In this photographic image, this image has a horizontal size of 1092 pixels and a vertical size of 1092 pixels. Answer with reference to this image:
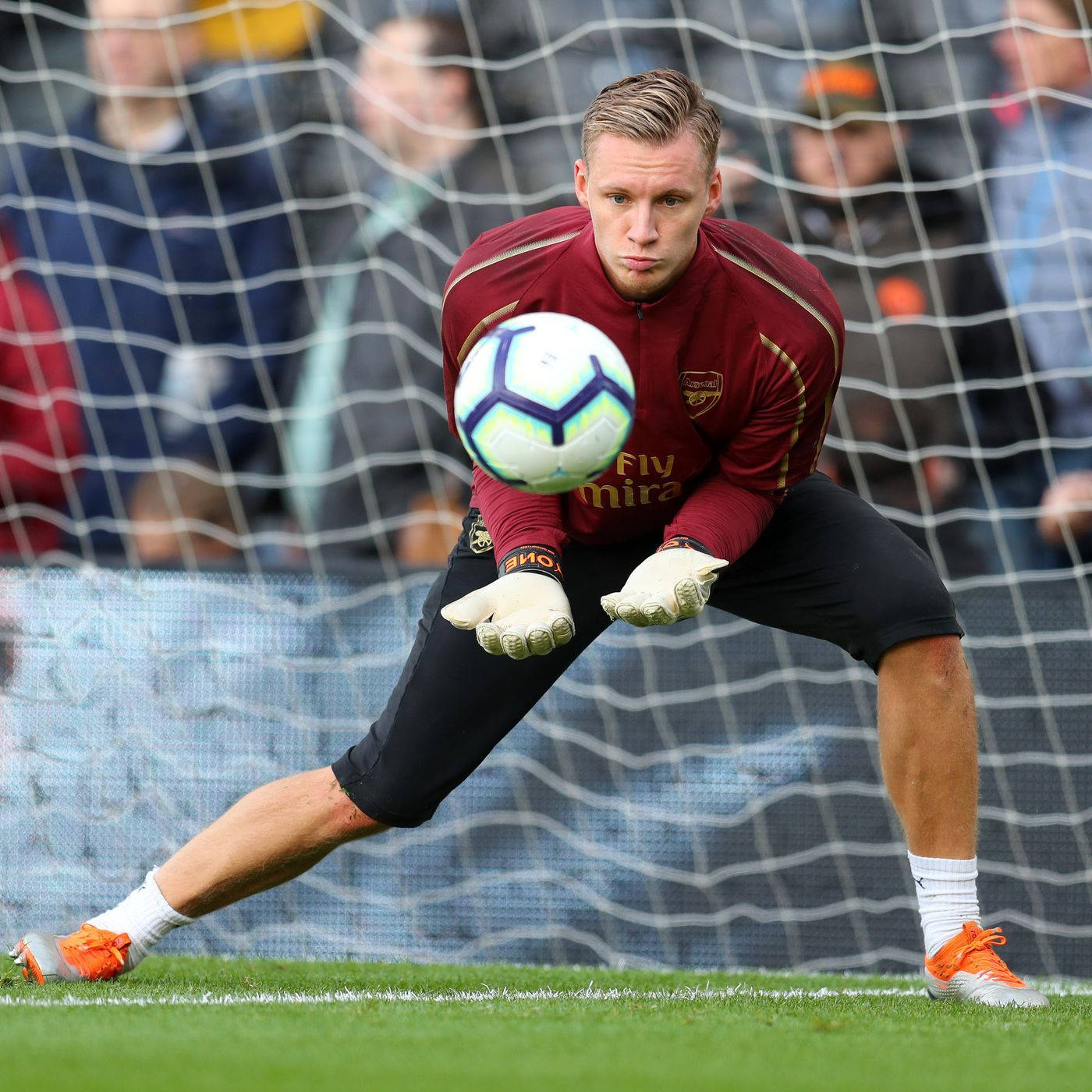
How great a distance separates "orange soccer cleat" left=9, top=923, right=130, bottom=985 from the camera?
12.4 feet

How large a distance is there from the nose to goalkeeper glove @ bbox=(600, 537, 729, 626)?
628mm

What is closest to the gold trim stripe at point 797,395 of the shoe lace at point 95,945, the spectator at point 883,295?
the shoe lace at point 95,945

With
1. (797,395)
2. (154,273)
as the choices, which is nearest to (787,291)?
(797,395)

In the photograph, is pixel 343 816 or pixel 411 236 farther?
pixel 411 236

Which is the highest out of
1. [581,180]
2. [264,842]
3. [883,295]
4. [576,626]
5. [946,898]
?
[581,180]

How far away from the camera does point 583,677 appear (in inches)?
211

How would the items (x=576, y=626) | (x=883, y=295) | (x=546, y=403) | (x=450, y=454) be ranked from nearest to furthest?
(x=546, y=403), (x=576, y=626), (x=883, y=295), (x=450, y=454)

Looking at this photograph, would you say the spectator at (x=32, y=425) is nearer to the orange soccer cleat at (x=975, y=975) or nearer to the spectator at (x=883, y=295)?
the spectator at (x=883, y=295)

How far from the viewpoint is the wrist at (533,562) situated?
11.0 ft

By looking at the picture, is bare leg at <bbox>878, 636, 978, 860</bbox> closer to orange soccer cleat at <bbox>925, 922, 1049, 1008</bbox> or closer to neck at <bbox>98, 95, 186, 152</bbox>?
orange soccer cleat at <bbox>925, 922, 1049, 1008</bbox>

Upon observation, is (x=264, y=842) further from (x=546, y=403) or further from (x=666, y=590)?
(x=546, y=403)

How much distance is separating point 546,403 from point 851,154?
338 centimetres

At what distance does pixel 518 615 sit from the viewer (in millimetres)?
3182

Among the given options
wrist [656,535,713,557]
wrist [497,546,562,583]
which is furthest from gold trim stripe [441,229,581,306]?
wrist [656,535,713,557]
